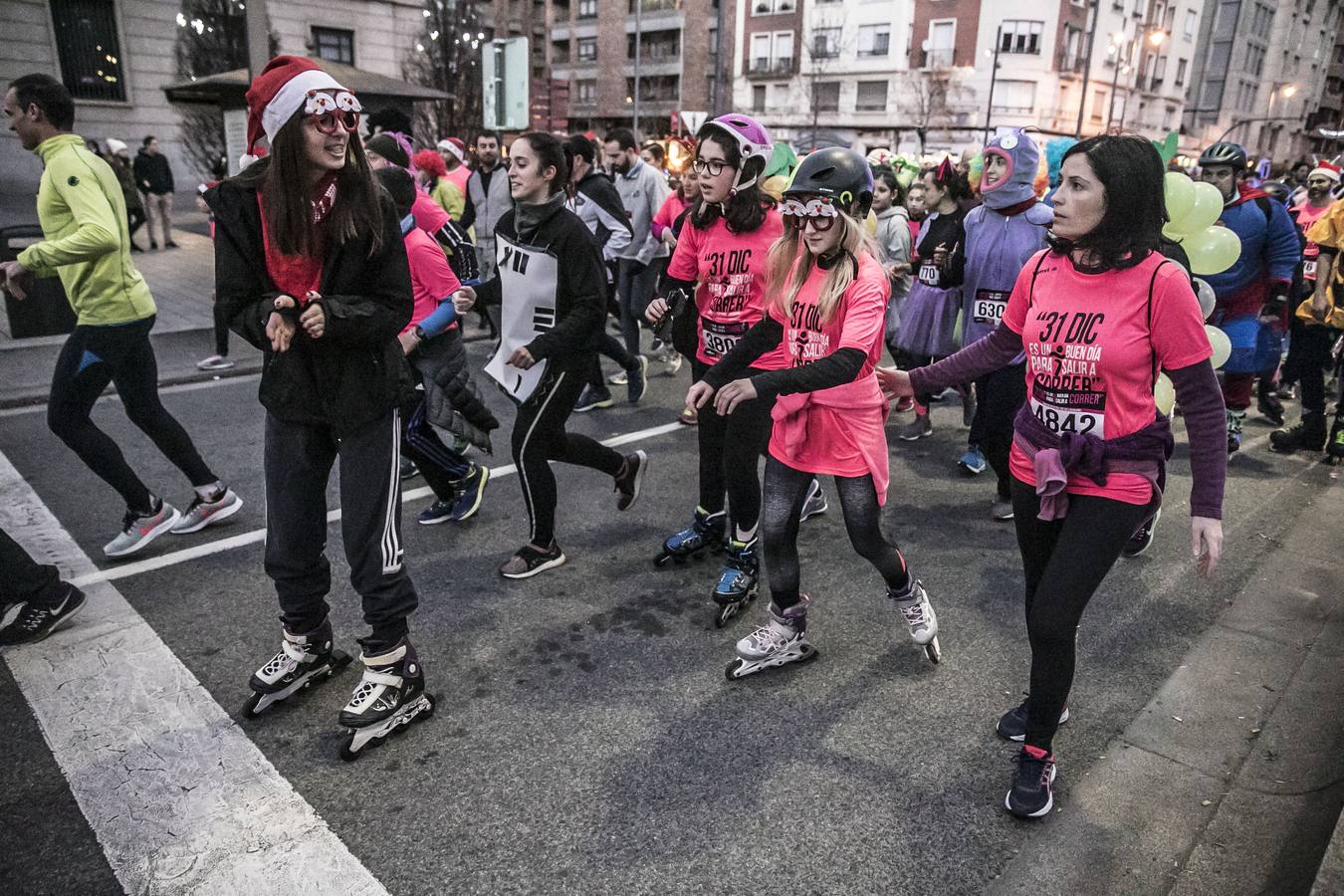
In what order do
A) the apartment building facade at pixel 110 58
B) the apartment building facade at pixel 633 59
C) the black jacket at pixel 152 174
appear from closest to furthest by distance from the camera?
the black jacket at pixel 152 174
the apartment building facade at pixel 110 58
the apartment building facade at pixel 633 59

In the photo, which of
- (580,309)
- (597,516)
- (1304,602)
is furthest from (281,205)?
(1304,602)

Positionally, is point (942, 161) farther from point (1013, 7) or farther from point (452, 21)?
point (1013, 7)

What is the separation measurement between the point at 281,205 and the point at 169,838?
6.18ft

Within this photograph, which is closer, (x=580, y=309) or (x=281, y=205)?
(x=281, y=205)

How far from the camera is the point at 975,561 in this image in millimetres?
4691

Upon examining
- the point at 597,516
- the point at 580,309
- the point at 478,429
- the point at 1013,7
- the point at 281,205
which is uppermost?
the point at 1013,7

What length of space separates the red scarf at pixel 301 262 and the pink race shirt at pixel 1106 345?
2.22m

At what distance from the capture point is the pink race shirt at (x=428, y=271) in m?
4.38

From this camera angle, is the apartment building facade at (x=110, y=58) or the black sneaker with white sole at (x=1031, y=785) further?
the apartment building facade at (x=110, y=58)

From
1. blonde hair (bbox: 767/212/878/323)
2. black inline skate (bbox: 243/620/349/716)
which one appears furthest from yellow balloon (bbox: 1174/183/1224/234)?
black inline skate (bbox: 243/620/349/716)

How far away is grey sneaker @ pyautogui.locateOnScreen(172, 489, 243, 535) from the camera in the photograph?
4.71 m

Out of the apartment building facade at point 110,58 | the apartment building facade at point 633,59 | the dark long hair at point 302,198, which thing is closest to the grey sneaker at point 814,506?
the dark long hair at point 302,198

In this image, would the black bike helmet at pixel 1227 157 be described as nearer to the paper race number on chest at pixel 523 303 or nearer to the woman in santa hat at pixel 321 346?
the paper race number on chest at pixel 523 303

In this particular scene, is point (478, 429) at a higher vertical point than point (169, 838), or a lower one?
higher
